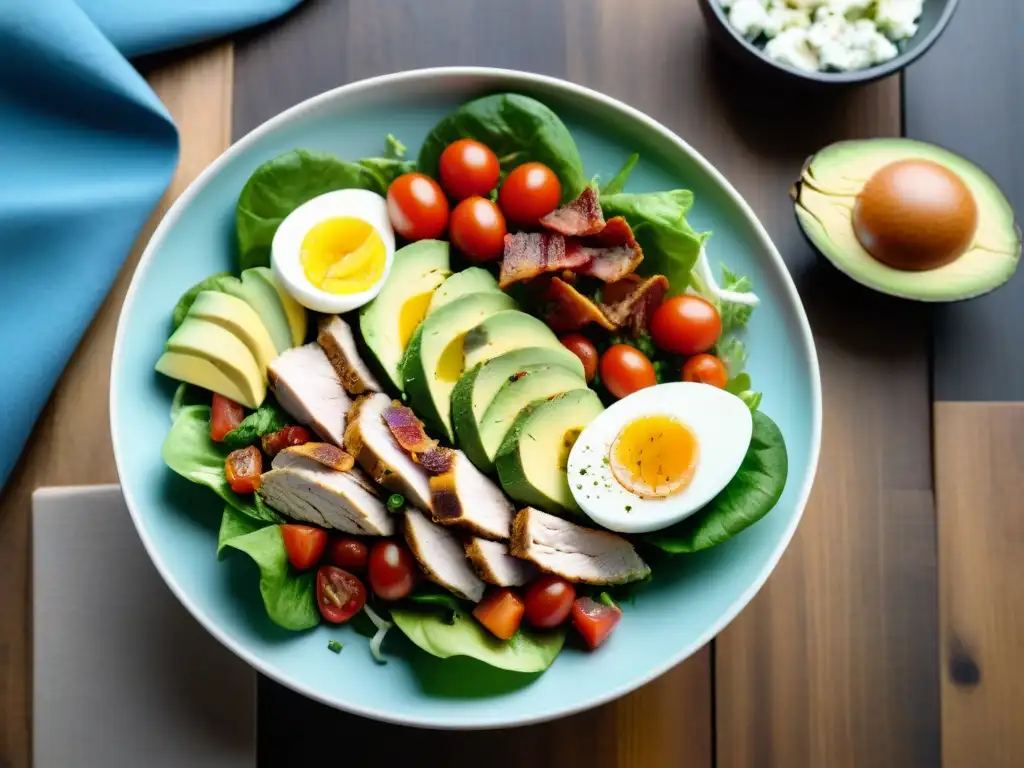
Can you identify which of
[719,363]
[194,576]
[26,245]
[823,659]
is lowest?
[823,659]

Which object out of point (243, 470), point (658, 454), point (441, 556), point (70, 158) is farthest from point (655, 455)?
point (70, 158)

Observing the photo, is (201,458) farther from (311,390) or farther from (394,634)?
(394,634)

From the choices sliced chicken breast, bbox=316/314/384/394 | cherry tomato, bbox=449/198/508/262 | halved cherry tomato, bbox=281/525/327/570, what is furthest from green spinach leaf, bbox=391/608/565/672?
cherry tomato, bbox=449/198/508/262

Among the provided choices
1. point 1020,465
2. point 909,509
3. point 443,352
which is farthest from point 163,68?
point 1020,465

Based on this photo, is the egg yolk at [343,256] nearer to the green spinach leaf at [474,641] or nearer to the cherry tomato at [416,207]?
the cherry tomato at [416,207]

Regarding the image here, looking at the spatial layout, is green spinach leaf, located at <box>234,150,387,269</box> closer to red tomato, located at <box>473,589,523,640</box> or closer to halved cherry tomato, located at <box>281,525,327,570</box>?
halved cherry tomato, located at <box>281,525,327,570</box>

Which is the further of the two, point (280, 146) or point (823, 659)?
point (823, 659)

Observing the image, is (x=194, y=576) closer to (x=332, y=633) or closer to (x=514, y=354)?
(x=332, y=633)
